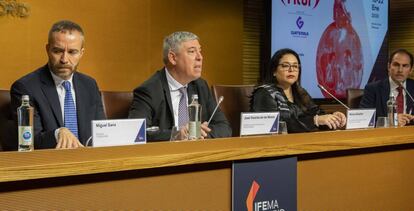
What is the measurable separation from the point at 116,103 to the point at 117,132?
0.98 metres

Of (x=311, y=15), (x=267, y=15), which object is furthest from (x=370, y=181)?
(x=311, y=15)

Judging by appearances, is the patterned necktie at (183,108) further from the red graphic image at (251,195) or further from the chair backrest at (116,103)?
the red graphic image at (251,195)

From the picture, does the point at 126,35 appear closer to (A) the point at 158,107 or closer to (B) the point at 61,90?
(A) the point at 158,107

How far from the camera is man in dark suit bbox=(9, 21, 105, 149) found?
7.70 feet

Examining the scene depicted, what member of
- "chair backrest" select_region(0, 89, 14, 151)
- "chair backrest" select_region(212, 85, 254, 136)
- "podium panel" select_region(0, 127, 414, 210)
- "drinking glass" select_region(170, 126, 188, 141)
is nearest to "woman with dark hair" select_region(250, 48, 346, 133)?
"chair backrest" select_region(212, 85, 254, 136)

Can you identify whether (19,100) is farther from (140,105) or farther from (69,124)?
(140,105)

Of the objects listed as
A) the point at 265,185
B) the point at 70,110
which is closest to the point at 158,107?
the point at 70,110

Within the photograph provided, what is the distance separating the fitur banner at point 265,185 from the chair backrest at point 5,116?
3.73 feet

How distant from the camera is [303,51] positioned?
5277 mm

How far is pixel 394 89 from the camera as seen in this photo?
3980mm

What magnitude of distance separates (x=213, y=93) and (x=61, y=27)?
1.04 meters

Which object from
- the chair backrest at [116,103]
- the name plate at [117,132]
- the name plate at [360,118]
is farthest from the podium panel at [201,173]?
the chair backrest at [116,103]

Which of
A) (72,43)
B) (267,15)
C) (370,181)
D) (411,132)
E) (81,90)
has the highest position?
(267,15)

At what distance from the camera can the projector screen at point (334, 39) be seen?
5.13m
